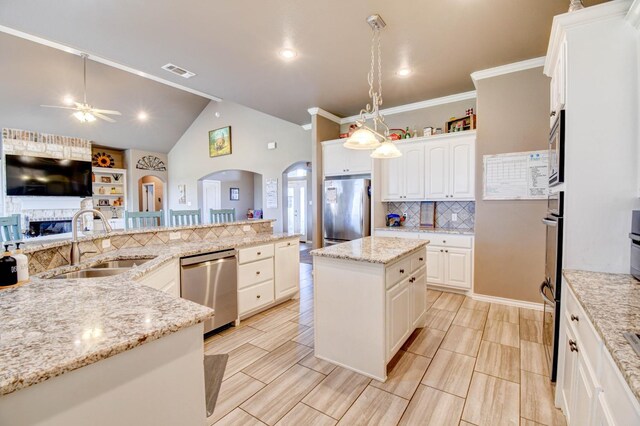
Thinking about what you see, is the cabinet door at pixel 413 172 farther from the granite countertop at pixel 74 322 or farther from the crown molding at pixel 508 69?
the granite countertop at pixel 74 322

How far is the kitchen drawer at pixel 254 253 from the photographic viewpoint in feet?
9.75

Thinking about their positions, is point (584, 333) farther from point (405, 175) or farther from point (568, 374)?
point (405, 175)

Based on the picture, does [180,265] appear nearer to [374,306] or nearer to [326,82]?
[374,306]

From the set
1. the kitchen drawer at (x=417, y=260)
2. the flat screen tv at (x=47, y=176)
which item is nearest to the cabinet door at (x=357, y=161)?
the kitchen drawer at (x=417, y=260)

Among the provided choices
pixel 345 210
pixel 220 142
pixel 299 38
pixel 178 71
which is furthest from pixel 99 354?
pixel 220 142

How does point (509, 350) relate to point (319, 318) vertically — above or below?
below

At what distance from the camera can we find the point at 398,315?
2209mm

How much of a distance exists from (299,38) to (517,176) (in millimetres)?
2831

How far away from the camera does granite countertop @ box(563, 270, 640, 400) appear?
31.5 inches

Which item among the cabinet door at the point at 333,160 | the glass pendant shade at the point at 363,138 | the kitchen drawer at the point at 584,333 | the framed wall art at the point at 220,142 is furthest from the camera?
the framed wall art at the point at 220,142

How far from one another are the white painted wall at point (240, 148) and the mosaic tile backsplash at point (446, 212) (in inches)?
91.9

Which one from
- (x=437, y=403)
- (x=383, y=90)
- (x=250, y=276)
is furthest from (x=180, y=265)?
(x=383, y=90)

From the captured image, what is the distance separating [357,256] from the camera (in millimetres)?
2064

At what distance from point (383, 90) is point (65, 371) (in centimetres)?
417
